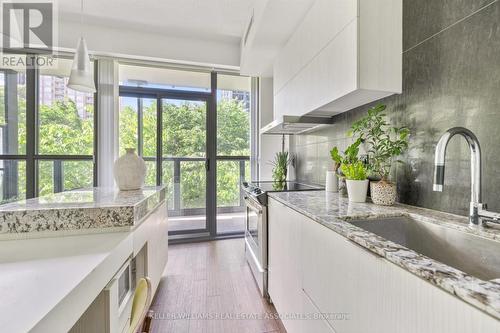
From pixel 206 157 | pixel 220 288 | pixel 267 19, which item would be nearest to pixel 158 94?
pixel 206 157

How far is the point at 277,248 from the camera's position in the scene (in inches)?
62.4

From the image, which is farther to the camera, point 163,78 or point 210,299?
point 163,78

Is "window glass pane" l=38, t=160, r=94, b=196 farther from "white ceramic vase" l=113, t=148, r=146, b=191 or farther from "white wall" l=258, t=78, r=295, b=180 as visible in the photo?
"white wall" l=258, t=78, r=295, b=180

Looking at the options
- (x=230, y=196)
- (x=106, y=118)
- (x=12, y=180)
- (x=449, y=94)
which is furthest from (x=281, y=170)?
(x=12, y=180)

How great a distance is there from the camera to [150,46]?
2889 millimetres

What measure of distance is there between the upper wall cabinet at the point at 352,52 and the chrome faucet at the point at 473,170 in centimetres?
53

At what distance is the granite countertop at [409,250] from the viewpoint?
1.39 ft

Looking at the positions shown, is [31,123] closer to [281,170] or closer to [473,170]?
[281,170]

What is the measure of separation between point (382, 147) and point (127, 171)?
173cm

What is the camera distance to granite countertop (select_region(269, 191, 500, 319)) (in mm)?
424

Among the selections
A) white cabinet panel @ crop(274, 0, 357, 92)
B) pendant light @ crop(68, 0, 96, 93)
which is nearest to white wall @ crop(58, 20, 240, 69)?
white cabinet panel @ crop(274, 0, 357, 92)

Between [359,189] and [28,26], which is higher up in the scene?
[28,26]

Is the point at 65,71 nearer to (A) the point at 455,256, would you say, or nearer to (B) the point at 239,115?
(B) the point at 239,115

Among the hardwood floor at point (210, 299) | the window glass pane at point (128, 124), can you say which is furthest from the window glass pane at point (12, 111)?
the hardwood floor at point (210, 299)
